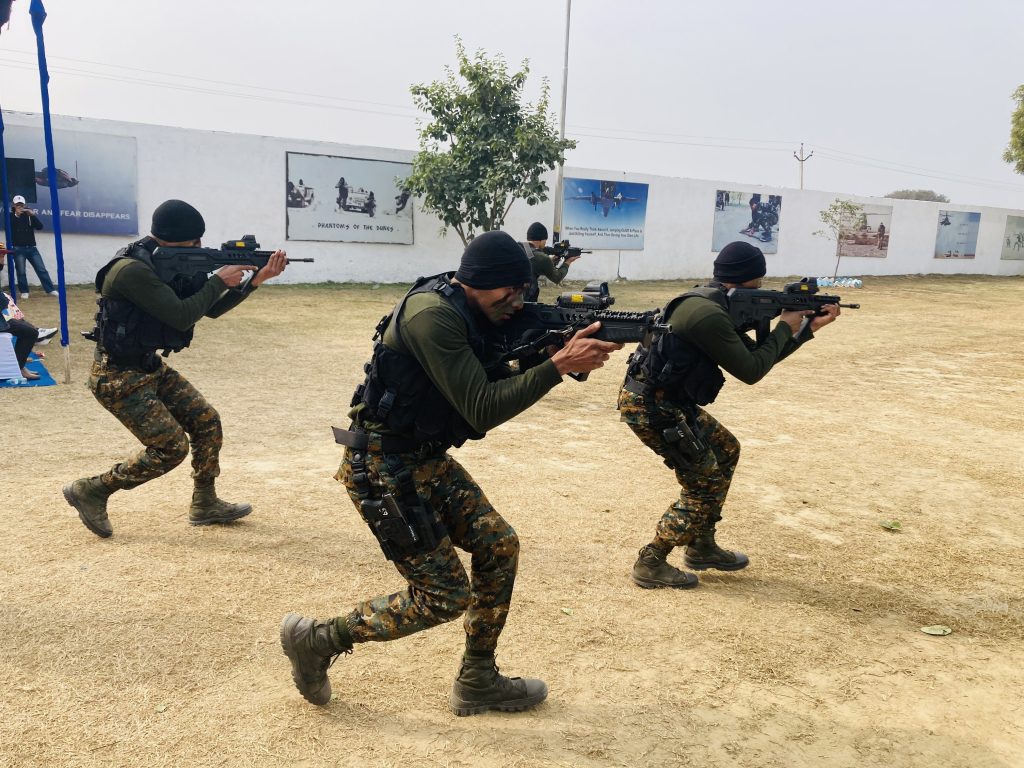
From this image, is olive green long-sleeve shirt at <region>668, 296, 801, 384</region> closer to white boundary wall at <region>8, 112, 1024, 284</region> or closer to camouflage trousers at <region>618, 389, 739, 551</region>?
camouflage trousers at <region>618, 389, 739, 551</region>

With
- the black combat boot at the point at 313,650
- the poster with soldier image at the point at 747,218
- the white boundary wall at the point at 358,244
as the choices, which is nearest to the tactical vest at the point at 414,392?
the black combat boot at the point at 313,650

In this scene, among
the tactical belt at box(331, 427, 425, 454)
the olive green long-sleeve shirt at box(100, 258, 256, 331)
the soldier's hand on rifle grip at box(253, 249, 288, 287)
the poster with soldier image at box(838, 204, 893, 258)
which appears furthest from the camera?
the poster with soldier image at box(838, 204, 893, 258)

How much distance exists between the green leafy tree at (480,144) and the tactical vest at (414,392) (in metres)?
17.4

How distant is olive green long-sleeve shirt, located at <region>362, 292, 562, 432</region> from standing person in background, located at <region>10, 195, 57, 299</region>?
14.7 metres

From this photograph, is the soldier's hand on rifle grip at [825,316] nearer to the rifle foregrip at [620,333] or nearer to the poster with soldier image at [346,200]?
the rifle foregrip at [620,333]

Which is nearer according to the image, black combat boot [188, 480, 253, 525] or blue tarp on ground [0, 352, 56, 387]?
black combat boot [188, 480, 253, 525]

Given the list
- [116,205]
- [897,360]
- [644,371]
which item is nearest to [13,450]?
[644,371]

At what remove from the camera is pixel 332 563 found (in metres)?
4.58

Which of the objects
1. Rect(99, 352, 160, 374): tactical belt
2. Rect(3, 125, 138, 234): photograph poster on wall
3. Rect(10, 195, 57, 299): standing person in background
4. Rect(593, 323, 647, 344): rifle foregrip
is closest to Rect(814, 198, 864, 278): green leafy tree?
Rect(3, 125, 138, 234): photograph poster on wall

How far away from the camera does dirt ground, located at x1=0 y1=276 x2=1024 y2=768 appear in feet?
9.97

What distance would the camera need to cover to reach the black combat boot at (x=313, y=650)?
121 inches

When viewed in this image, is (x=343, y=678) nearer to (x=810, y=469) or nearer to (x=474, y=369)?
(x=474, y=369)

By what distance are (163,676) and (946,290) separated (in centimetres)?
2956

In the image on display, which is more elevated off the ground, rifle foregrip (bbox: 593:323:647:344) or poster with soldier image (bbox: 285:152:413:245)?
poster with soldier image (bbox: 285:152:413:245)
